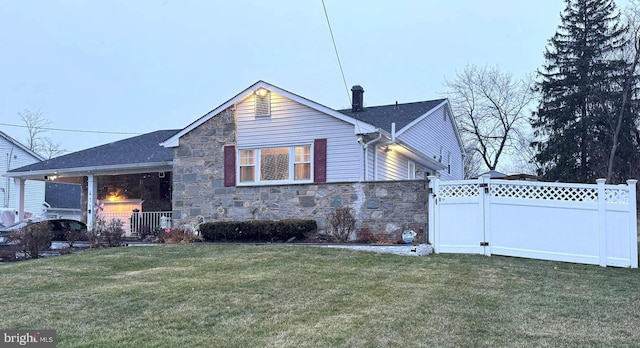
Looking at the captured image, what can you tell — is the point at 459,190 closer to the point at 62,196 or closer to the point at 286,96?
the point at 286,96

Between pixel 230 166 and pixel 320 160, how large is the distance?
2735 millimetres

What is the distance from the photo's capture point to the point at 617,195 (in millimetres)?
9570

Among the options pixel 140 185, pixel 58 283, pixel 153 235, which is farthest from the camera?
pixel 140 185

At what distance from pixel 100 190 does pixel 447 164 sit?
14.5 meters

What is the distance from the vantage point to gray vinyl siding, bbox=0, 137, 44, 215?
28.2 m

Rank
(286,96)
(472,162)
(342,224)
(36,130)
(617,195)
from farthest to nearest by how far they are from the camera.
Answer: (36,130)
(472,162)
(286,96)
(342,224)
(617,195)

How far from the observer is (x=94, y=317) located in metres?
5.68

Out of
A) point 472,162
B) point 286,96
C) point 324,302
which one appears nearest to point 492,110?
point 472,162

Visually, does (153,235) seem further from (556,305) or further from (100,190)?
(556,305)

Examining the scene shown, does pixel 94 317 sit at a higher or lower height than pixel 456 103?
lower

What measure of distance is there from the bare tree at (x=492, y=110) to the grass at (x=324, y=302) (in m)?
27.0

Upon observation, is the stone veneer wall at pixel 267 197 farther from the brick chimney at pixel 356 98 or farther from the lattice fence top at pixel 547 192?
the brick chimney at pixel 356 98

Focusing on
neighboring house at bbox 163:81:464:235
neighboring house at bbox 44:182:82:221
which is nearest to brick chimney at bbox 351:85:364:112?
neighboring house at bbox 163:81:464:235

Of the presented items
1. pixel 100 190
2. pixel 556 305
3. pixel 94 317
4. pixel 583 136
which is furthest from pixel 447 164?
pixel 94 317
